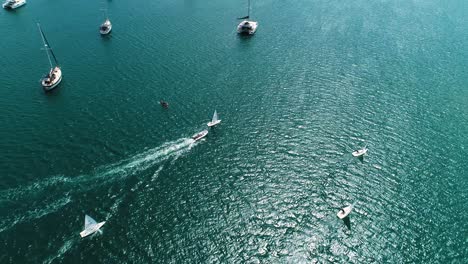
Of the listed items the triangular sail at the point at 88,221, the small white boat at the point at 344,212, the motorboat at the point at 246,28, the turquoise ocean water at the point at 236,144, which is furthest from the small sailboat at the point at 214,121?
the motorboat at the point at 246,28

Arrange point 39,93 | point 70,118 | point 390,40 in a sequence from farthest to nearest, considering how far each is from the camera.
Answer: point 390,40 < point 39,93 < point 70,118

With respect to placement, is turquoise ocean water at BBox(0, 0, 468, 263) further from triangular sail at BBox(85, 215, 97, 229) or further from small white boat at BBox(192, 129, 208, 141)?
triangular sail at BBox(85, 215, 97, 229)

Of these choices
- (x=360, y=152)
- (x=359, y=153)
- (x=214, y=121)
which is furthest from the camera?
(x=214, y=121)

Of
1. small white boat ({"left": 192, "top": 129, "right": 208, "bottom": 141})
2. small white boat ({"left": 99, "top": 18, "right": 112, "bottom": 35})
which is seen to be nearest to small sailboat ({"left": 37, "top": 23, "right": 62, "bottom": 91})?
small white boat ({"left": 99, "top": 18, "right": 112, "bottom": 35})

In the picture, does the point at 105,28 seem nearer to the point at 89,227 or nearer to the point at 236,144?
the point at 236,144

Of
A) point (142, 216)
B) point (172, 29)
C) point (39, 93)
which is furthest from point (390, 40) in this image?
point (39, 93)

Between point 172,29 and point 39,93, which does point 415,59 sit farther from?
point 39,93

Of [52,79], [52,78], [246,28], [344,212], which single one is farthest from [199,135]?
[246,28]

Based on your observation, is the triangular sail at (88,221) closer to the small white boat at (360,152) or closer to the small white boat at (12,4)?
the small white boat at (360,152)
